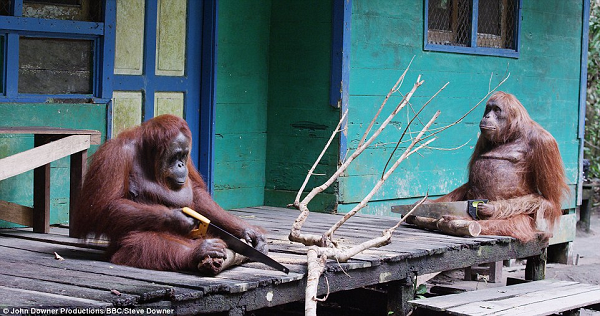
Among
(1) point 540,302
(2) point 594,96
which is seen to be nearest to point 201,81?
(1) point 540,302

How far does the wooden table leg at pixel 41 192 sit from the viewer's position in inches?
214

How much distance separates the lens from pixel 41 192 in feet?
17.9

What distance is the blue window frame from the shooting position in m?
5.46

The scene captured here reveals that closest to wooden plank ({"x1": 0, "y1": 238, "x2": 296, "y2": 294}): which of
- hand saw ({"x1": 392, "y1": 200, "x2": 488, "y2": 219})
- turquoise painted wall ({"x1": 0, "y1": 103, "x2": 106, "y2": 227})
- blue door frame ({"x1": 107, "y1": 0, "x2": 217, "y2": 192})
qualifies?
turquoise painted wall ({"x1": 0, "y1": 103, "x2": 106, "y2": 227})

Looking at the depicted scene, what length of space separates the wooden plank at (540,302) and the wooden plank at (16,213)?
8.46 feet

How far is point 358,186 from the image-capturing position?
23.3 feet

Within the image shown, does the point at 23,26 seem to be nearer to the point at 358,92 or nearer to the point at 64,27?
the point at 64,27

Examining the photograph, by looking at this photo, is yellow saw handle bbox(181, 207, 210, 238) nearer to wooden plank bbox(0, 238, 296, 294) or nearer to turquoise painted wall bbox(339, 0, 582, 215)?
wooden plank bbox(0, 238, 296, 294)

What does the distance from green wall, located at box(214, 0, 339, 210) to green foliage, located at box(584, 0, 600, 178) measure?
6.73m

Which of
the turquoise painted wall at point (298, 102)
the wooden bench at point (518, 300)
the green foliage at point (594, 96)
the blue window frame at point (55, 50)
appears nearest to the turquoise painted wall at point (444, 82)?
the turquoise painted wall at point (298, 102)

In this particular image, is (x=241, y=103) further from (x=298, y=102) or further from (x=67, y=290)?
(x=67, y=290)

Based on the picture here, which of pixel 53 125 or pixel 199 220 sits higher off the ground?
pixel 53 125

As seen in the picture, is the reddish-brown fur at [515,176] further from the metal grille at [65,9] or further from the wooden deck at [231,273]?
the metal grille at [65,9]

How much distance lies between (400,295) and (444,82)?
9.05 ft
